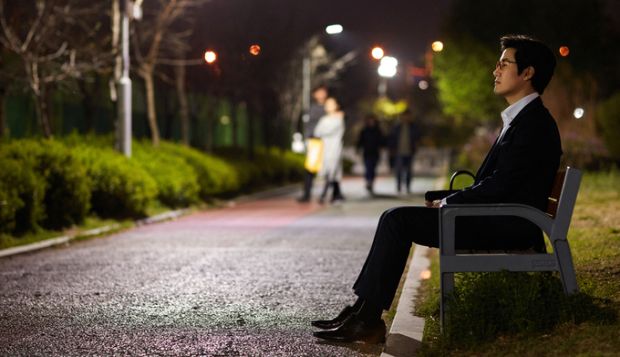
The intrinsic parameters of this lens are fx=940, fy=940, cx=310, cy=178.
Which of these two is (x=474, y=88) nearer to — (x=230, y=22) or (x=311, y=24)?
(x=311, y=24)

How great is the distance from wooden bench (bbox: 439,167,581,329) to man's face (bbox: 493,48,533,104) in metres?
0.61

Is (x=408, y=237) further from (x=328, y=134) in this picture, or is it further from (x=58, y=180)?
(x=328, y=134)

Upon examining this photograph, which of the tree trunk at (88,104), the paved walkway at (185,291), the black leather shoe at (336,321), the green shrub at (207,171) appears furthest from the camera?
the tree trunk at (88,104)

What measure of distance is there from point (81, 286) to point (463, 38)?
1707 inches

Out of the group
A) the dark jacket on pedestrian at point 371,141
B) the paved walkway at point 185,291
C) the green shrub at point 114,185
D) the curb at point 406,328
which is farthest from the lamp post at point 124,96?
the curb at point 406,328

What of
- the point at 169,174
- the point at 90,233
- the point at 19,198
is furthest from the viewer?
the point at 169,174

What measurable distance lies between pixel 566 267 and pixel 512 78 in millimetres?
1182

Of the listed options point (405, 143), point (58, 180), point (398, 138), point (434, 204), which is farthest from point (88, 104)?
point (434, 204)

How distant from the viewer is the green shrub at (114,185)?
1458 cm

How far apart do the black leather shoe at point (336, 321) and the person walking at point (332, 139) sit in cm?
1361

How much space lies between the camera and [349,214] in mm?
17156

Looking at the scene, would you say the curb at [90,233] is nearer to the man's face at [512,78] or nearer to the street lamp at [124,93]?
the street lamp at [124,93]

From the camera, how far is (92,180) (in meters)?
14.5

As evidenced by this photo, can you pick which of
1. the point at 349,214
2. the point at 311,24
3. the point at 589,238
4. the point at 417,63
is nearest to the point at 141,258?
the point at 589,238
